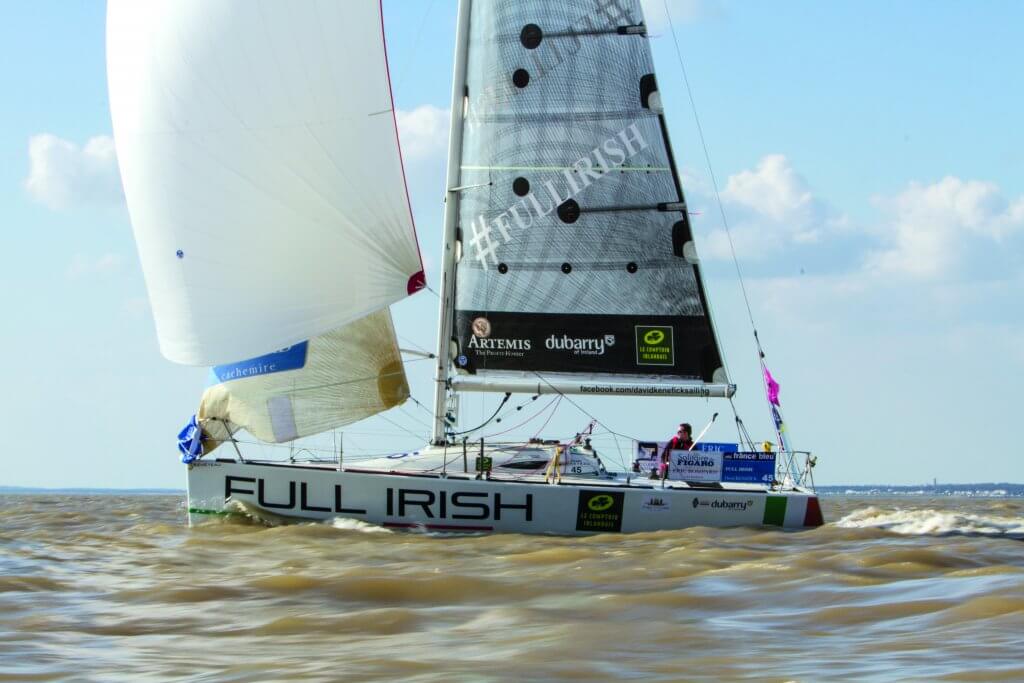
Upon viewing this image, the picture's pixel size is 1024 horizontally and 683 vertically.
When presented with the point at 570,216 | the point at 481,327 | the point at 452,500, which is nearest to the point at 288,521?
the point at 452,500

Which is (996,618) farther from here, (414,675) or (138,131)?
(138,131)

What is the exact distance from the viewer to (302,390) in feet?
56.6

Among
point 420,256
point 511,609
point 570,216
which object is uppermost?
point 570,216

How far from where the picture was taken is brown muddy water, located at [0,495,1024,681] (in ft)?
22.6

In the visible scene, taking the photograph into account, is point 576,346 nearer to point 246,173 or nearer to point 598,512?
point 598,512

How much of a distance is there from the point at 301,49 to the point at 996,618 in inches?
469

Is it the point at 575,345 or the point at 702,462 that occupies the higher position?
the point at 575,345

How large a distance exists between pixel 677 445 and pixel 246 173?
6.71m

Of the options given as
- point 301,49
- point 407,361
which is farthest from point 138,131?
point 407,361

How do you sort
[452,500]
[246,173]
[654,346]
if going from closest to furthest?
[452,500], [246,173], [654,346]

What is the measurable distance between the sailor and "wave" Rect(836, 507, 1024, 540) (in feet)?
7.53

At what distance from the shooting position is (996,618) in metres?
7.87

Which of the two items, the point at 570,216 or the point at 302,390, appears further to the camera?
the point at 570,216

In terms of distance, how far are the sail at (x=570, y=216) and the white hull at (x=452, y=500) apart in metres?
2.36
